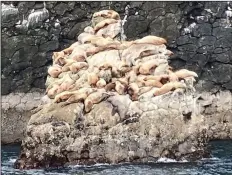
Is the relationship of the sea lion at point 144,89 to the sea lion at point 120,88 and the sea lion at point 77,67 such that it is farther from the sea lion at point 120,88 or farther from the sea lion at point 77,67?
the sea lion at point 77,67

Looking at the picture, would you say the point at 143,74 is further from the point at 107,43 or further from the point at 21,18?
the point at 21,18

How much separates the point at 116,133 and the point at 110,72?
2.38 m

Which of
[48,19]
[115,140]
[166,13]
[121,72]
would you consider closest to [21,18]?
[48,19]

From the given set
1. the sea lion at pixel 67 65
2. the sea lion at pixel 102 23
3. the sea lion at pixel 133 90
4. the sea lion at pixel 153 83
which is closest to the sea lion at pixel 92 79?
the sea lion at pixel 133 90

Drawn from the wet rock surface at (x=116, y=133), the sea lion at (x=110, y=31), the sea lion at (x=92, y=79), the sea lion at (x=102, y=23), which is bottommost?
the wet rock surface at (x=116, y=133)

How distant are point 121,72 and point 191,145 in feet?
11.1

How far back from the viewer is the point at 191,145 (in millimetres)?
20312

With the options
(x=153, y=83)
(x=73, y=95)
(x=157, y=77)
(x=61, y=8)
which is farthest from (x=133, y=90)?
(x=61, y=8)

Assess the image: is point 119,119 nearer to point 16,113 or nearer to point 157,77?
point 157,77

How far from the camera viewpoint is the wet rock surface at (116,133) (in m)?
19.7

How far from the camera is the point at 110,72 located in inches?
846

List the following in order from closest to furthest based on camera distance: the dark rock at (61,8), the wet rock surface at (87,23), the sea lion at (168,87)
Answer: the sea lion at (168,87)
the wet rock surface at (87,23)
the dark rock at (61,8)

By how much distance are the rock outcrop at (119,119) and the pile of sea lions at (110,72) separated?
32 millimetres

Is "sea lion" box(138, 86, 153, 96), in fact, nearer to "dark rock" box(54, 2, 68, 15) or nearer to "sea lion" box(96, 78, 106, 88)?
"sea lion" box(96, 78, 106, 88)
